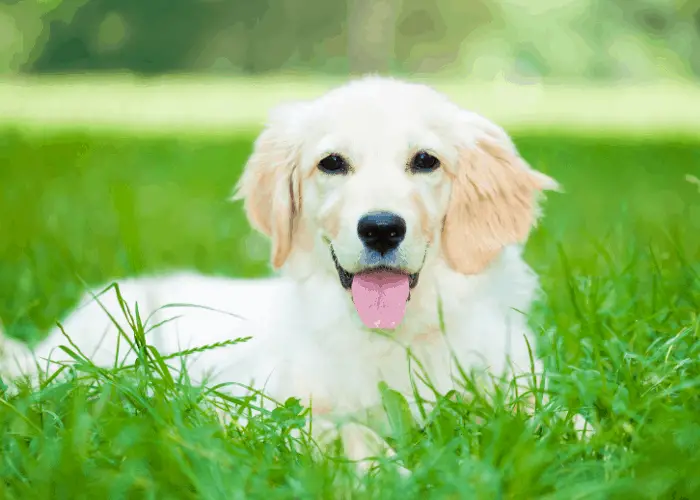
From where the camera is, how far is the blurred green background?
18.1 feet

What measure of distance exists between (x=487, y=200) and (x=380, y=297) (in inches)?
22.7

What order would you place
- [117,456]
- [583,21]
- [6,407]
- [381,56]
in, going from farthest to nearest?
[583,21] < [381,56] < [6,407] < [117,456]

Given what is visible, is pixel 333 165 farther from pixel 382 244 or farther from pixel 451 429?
pixel 451 429

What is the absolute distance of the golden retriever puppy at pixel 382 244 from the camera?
9.56 ft

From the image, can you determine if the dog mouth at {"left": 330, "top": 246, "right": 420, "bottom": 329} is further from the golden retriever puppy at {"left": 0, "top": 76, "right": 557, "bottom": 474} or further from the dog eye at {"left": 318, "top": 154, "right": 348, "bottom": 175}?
the dog eye at {"left": 318, "top": 154, "right": 348, "bottom": 175}

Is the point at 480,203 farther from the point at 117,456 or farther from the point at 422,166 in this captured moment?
the point at 117,456

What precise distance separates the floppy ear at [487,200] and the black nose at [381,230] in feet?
1.14

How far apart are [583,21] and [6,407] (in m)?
31.3

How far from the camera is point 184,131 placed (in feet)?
48.0

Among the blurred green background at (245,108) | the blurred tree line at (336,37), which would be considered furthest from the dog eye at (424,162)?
the blurred tree line at (336,37)

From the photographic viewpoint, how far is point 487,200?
322 cm

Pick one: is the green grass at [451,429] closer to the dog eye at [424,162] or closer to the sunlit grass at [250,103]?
the dog eye at [424,162]

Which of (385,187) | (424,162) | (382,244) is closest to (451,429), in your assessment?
(382,244)

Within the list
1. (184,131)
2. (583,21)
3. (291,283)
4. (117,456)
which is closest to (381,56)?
(184,131)
